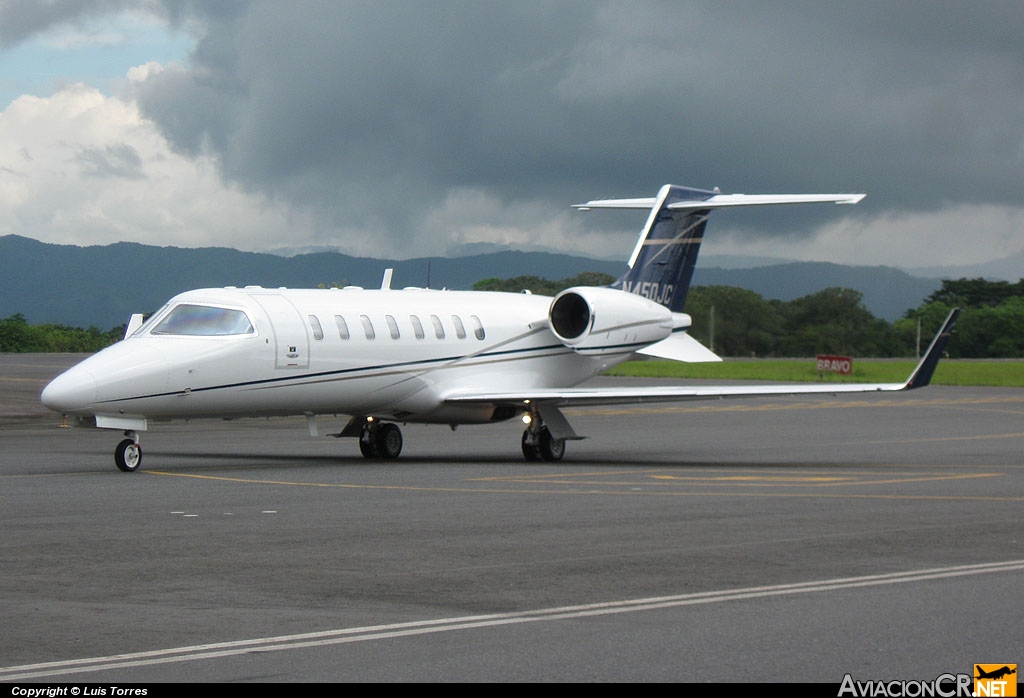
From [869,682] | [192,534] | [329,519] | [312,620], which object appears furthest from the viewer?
[329,519]

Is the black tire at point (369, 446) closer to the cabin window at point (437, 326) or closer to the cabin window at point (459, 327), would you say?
the cabin window at point (437, 326)

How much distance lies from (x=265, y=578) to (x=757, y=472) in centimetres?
1297

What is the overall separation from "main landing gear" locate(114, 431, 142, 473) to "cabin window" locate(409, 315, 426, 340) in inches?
227

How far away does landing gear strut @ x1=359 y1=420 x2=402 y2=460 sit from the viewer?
2652 cm

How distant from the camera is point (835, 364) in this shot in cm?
6994

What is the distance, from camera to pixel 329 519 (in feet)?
52.5

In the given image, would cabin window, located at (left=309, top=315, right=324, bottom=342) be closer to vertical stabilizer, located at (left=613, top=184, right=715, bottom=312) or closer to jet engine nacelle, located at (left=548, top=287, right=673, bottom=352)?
jet engine nacelle, located at (left=548, top=287, right=673, bottom=352)

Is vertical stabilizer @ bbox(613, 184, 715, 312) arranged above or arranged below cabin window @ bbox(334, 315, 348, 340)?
above

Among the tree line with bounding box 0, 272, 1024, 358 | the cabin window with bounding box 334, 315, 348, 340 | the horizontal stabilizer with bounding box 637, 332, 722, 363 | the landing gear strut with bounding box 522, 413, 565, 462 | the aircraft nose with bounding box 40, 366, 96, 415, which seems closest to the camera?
the aircraft nose with bounding box 40, 366, 96, 415

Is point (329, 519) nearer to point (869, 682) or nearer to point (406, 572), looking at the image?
point (406, 572)

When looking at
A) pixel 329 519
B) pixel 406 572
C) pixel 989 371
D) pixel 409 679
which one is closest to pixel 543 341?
pixel 329 519

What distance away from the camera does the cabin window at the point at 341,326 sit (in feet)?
80.2

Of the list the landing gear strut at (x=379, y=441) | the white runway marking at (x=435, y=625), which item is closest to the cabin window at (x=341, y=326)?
the landing gear strut at (x=379, y=441)

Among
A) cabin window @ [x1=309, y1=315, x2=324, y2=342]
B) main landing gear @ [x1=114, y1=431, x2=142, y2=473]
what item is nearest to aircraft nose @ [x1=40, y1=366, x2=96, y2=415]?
main landing gear @ [x1=114, y1=431, x2=142, y2=473]
